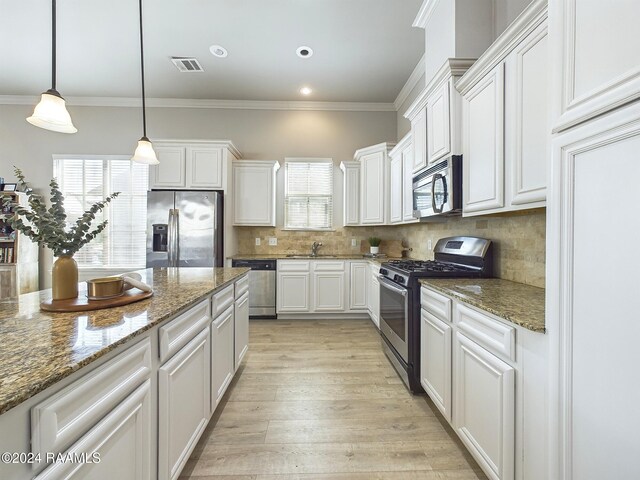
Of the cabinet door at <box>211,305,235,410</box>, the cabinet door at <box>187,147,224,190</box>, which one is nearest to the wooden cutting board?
the cabinet door at <box>211,305,235,410</box>

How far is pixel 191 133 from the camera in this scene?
14.9ft

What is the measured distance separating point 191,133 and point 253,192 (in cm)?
146

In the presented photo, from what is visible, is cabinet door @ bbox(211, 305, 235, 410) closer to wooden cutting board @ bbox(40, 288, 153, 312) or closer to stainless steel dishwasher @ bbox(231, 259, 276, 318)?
wooden cutting board @ bbox(40, 288, 153, 312)

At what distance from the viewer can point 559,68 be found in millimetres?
965

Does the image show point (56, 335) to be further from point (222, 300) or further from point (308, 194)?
point (308, 194)

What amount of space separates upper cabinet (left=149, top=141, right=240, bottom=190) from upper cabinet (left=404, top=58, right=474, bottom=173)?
2484mm

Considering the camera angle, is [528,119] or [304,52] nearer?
[528,119]

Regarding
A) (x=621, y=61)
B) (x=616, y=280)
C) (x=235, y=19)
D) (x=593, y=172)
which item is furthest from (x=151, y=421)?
(x=235, y=19)

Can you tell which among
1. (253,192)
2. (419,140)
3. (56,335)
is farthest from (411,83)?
(56,335)

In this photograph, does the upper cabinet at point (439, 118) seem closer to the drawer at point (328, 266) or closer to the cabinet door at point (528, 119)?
the cabinet door at point (528, 119)

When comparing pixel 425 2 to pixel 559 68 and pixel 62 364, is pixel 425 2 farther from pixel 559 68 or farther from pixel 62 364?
pixel 62 364

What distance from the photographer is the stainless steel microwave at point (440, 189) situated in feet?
6.93

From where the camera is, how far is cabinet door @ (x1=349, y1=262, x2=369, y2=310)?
4051 mm

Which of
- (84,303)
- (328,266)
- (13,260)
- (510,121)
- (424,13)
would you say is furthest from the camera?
(328,266)
